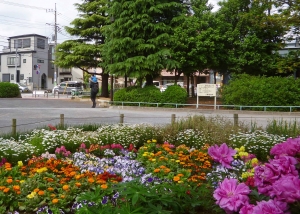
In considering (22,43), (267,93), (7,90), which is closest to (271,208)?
(267,93)

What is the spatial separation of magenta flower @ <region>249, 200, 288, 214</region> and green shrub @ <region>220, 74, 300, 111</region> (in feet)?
60.5

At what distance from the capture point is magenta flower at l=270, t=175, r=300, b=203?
158 cm

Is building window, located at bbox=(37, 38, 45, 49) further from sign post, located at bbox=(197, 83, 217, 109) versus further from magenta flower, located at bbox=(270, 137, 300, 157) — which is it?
magenta flower, located at bbox=(270, 137, 300, 157)

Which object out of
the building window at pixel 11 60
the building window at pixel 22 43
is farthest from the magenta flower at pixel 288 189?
the building window at pixel 11 60

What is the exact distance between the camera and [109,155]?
6.47 m

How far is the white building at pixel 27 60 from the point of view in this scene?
60781 millimetres

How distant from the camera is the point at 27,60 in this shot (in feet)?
201

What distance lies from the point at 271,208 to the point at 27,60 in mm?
64379

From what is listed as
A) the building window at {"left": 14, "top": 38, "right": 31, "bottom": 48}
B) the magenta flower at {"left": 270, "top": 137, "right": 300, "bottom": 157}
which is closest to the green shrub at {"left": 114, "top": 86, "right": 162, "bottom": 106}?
the magenta flower at {"left": 270, "top": 137, "right": 300, "bottom": 157}

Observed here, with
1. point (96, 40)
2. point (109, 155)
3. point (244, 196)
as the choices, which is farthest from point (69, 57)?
point (244, 196)

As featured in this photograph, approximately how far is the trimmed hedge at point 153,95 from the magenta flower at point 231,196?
2000 centimetres

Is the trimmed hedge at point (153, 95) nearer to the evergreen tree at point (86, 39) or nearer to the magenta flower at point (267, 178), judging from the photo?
the evergreen tree at point (86, 39)

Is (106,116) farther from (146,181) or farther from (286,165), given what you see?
(286,165)

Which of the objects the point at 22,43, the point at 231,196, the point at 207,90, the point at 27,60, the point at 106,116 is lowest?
the point at 106,116
